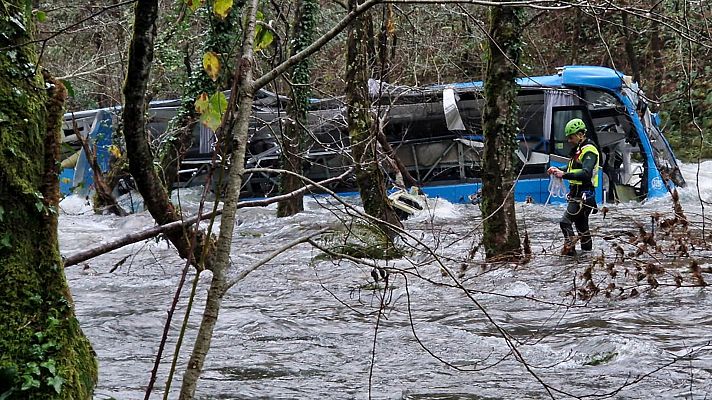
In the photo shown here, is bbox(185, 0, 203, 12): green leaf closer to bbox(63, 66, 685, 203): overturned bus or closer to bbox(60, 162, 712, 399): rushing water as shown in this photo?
bbox(60, 162, 712, 399): rushing water

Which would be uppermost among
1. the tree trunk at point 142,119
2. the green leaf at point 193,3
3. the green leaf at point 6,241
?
the green leaf at point 193,3

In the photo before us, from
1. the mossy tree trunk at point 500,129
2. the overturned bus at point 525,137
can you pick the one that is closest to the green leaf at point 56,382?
the mossy tree trunk at point 500,129

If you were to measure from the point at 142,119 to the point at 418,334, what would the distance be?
4980mm

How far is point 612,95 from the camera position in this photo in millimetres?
18359

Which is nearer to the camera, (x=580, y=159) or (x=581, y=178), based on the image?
(x=581, y=178)

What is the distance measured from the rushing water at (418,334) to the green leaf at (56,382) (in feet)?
4.32

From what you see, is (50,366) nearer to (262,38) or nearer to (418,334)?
(262,38)

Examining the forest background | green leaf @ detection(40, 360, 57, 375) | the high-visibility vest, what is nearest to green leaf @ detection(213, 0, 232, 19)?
green leaf @ detection(40, 360, 57, 375)

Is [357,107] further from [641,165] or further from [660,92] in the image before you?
[660,92]

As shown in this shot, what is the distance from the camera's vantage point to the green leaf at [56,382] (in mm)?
3365

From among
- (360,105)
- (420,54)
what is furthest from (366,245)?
(420,54)

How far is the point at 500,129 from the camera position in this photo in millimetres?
10711

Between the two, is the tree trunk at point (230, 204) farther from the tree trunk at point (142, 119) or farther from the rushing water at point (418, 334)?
the rushing water at point (418, 334)

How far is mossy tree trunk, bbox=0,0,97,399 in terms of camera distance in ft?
11.0
